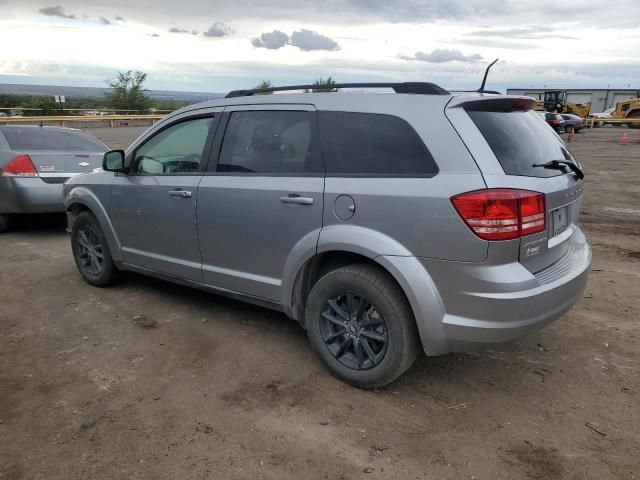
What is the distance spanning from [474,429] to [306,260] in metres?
1.39

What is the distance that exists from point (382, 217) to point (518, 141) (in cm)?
91

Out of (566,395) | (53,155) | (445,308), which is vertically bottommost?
(566,395)

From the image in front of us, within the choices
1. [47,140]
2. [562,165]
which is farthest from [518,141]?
[47,140]

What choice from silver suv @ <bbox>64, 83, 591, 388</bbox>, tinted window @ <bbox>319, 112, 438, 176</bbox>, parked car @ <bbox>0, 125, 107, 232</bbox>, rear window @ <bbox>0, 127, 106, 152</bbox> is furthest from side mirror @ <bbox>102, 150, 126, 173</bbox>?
rear window @ <bbox>0, 127, 106, 152</bbox>

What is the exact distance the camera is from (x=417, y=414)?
3.18 metres

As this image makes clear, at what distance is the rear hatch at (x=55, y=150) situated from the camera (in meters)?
7.29

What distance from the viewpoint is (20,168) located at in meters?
7.15

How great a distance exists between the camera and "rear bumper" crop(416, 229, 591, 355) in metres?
2.89

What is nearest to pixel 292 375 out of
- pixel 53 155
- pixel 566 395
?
pixel 566 395

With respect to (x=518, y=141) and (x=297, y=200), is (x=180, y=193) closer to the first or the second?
(x=297, y=200)

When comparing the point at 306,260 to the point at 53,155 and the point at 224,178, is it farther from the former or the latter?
the point at 53,155

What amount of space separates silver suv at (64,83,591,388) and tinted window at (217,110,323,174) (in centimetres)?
1

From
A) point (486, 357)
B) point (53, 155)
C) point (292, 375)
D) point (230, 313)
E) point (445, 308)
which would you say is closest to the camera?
point (445, 308)

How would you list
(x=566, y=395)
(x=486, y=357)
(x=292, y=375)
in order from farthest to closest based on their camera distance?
Result: (x=486, y=357) < (x=292, y=375) < (x=566, y=395)
